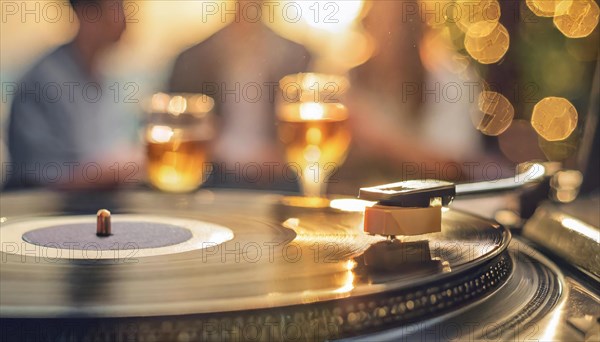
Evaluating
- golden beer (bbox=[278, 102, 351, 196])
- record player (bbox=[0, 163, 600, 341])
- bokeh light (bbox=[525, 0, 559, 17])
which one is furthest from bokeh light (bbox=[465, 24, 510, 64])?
record player (bbox=[0, 163, 600, 341])

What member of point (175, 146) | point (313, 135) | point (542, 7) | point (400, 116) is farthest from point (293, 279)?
point (400, 116)

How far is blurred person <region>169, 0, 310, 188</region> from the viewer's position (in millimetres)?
3252

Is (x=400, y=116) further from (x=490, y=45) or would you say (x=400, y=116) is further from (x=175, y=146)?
(x=175, y=146)

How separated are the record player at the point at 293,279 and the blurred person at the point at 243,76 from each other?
6.08 feet

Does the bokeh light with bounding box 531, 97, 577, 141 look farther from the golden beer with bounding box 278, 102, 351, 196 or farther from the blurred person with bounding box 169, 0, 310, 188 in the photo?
the golden beer with bounding box 278, 102, 351, 196

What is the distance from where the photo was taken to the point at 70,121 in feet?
9.16

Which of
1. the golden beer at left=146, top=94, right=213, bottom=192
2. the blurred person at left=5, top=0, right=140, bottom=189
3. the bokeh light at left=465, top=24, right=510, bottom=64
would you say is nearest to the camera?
the golden beer at left=146, top=94, right=213, bottom=192

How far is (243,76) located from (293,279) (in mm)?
3097

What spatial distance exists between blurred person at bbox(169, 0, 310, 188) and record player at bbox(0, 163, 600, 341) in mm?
1853

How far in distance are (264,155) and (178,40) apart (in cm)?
194

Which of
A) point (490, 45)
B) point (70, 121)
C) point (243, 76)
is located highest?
point (490, 45)

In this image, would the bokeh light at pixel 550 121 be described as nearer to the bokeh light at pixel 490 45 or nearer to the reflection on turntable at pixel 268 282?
the bokeh light at pixel 490 45

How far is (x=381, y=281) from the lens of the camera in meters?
0.63

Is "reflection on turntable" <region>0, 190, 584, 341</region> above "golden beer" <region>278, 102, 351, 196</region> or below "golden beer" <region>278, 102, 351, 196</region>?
below
